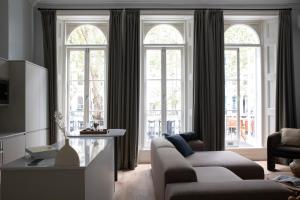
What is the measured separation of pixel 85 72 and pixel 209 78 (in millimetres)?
2530

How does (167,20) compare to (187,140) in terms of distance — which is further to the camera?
(167,20)

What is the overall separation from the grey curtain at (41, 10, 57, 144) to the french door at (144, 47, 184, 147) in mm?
1820

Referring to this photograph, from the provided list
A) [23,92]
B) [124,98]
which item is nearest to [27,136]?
[23,92]

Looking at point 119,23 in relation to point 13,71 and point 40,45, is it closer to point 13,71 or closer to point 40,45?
point 40,45

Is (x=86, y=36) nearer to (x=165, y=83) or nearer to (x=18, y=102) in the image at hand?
(x=165, y=83)

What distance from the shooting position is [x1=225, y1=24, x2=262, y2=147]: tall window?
20.2 feet

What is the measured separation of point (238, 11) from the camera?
18.9 ft

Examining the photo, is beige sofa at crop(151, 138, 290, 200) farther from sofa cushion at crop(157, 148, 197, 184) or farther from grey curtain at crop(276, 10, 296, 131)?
grey curtain at crop(276, 10, 296, 131)

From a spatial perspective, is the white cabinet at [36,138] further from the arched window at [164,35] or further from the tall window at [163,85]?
the arched window at [164,35]

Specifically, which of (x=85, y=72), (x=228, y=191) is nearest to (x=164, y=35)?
(x=85, y=72)

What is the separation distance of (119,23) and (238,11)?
2.38 m

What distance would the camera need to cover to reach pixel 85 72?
6.00 metres

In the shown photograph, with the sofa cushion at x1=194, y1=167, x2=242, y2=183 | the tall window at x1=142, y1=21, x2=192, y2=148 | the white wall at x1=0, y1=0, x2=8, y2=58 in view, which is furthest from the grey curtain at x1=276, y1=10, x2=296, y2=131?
the white wall at x1=0, y1=0, x2=8, y2=58

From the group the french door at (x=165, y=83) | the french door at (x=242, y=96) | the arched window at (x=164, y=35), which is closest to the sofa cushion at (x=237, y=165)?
the french door at (x=165, y=83)
